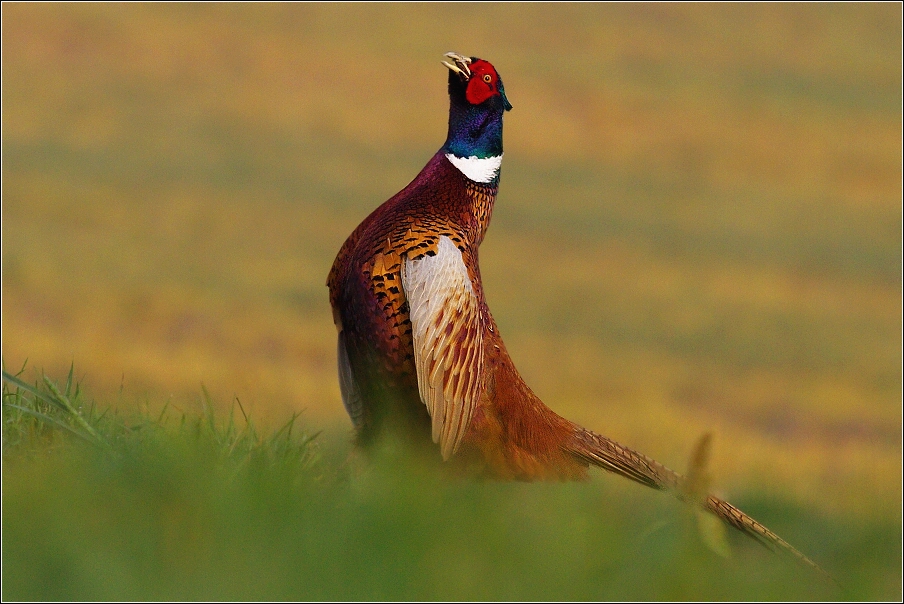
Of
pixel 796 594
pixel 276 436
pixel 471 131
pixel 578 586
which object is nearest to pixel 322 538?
pixel 578 586

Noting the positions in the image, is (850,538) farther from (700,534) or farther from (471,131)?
(471,131)

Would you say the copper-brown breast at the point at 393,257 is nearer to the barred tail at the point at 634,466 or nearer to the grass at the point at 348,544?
the barred tail at the point at 634,466

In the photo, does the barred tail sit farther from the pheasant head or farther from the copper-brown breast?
the pheasant head

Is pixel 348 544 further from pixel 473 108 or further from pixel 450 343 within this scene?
pixel 473 108

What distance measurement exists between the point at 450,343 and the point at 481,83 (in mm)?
1342

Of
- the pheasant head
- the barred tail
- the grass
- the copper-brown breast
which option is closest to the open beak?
the pheasant head

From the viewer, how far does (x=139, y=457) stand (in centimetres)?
358

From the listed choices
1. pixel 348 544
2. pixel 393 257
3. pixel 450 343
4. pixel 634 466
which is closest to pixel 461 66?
pixel 393 257

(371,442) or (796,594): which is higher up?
(796,594)

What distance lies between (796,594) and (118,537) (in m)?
1.55

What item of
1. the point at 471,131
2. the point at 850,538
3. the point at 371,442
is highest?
the point at 471,131

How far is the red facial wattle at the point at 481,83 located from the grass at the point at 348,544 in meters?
2.80

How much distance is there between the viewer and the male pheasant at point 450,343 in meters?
5.37

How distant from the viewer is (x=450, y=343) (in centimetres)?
540
